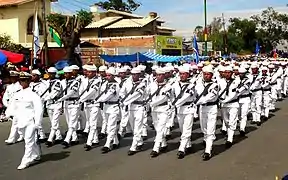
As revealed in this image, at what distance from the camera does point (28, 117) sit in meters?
9.86

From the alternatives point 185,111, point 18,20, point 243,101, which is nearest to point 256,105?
point 243,101

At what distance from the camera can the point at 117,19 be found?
49.1m

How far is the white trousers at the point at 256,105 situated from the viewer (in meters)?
15.6

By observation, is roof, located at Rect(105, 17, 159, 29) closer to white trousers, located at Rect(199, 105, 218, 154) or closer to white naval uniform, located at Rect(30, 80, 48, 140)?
white naval uniform, located at Rect(30, 80, 48, 140)

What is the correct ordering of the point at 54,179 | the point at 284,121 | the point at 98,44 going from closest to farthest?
1. the point at 54,179
2. the point at 284,121
3. the point at 98,44

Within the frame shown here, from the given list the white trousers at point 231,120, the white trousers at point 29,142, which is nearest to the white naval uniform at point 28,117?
the white trousers at point 29,142

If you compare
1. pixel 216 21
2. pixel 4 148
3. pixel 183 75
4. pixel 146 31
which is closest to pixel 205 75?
pixel 183 75

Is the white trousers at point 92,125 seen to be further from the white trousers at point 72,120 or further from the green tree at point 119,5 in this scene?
the green tree at point 119,5

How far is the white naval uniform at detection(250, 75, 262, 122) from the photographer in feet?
51.3

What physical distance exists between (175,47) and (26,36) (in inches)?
470

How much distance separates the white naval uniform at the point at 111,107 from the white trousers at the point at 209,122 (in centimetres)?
203

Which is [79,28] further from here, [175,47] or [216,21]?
[216,21]

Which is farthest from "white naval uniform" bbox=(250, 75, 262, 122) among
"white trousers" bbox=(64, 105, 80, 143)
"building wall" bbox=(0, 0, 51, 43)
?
"building wall" bbox=(0, 0, 51, 43)

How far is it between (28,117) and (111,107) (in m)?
2.34
